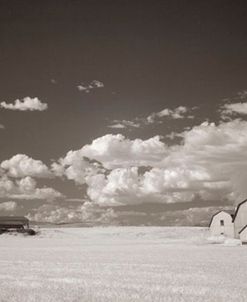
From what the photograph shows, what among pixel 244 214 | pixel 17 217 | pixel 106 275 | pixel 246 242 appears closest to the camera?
pixel 106 275

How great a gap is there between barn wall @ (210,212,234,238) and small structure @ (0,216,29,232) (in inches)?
1539

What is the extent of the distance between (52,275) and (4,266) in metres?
6.37

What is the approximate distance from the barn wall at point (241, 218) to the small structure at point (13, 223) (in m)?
48.8

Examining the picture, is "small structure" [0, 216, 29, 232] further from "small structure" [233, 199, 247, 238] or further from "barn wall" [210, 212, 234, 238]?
"small structure" [233, 199, 247, 238]

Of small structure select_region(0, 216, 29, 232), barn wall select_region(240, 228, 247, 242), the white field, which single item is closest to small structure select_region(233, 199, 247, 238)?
barn wall select_region(240, 228, 247, 242)

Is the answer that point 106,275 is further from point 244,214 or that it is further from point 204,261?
point 244,214

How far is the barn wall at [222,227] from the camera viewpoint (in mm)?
75688

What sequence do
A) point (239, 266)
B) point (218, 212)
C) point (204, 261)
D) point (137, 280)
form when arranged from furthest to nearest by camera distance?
point (218, 212), point (204, 261), point (239, 266), point (137, 280)

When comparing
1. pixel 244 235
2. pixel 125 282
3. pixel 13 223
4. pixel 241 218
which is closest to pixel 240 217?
pixel 241 218

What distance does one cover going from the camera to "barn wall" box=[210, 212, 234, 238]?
75688mm

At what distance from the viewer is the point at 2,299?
55.4ft

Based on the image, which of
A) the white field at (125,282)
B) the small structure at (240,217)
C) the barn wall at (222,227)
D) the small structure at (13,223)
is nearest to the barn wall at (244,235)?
the small structure at (240,217)

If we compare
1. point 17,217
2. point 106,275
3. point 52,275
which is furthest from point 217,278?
point 17,217

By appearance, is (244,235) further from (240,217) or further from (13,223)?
(13,223)
